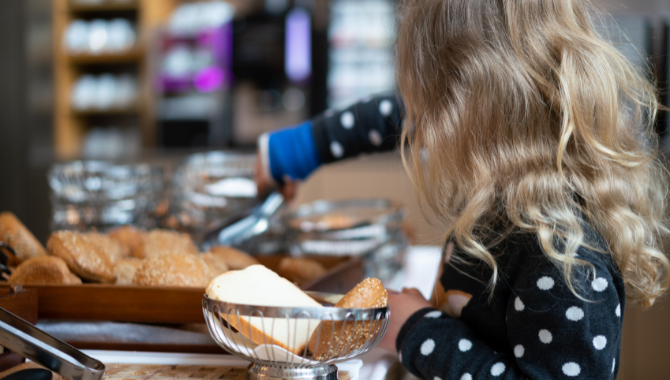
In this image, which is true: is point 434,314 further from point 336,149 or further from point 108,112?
point 108,112

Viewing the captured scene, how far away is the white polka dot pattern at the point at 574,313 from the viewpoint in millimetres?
533

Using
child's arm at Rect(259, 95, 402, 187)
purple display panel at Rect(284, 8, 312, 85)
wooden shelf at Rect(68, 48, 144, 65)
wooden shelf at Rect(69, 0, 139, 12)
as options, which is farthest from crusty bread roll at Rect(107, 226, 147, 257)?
wooden shelf at Rect(69, 0, 139, 12)

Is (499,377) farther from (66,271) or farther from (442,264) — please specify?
(66,271)

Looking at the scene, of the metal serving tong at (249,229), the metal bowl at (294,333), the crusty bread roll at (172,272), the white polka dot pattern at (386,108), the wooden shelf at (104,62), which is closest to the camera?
the metal bowl at (294,333)

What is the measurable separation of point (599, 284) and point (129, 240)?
687 millimetres

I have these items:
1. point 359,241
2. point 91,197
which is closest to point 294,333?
point 359,241

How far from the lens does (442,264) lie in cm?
72

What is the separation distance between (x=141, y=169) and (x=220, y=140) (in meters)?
2.74

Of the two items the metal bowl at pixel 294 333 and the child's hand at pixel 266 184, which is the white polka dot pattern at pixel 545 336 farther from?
the child's hand at pixel 266 184

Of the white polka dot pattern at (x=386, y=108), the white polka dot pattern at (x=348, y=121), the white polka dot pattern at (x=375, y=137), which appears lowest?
the white polka dot pattern at (x=375, y=137)

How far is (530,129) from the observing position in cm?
60

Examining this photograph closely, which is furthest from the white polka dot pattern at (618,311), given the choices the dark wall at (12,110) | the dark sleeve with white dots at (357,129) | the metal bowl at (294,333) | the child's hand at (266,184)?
the dark wall at (12,110)

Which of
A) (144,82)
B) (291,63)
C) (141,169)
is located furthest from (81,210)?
(144,82)

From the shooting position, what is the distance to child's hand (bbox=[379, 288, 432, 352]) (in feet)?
2.15
